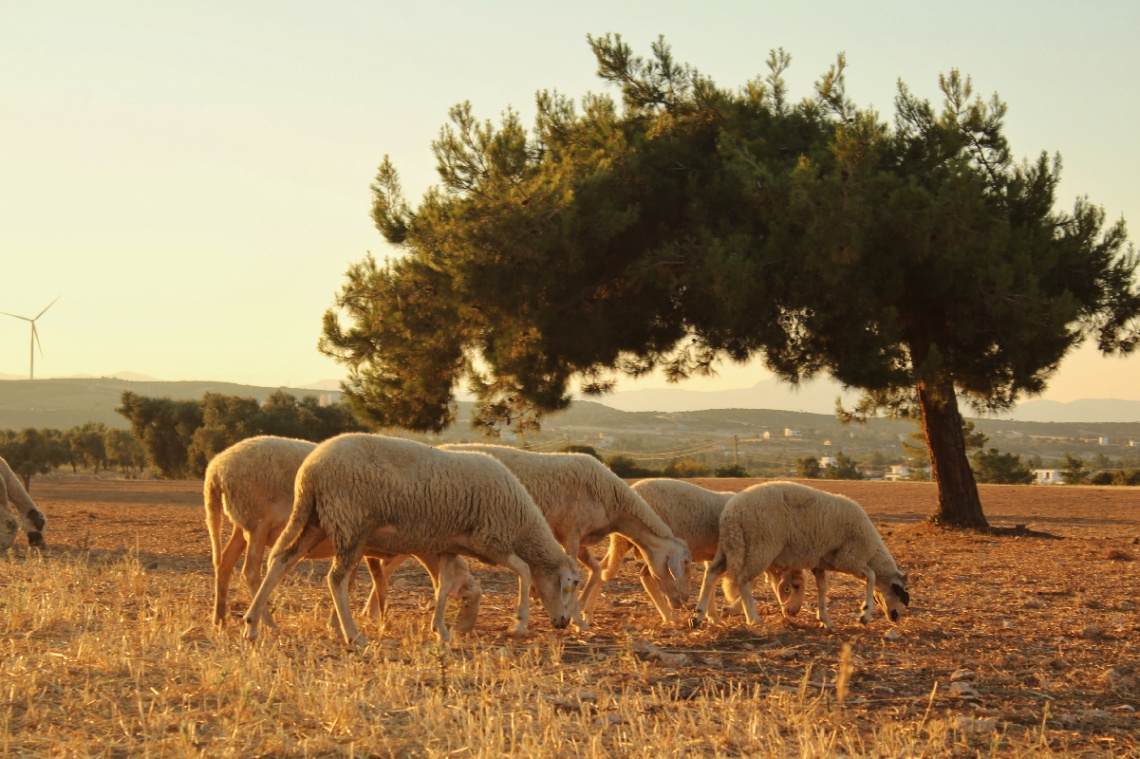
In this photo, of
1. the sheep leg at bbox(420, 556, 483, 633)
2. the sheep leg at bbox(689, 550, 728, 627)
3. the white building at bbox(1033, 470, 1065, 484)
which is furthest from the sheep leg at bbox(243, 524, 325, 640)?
the white building at bbox(1033, 470, 1065, 484)

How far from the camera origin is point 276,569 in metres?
8.06

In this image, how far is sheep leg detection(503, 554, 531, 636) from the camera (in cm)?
861

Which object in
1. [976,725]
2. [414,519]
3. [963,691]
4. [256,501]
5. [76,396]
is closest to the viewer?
[976,725]

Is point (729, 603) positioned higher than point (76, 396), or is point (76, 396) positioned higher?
point (76, 396)

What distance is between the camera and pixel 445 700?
600 centimetres

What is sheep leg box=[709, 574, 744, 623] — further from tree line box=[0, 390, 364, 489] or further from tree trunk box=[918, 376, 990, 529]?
tree line box=[0, 390, 364, 489]

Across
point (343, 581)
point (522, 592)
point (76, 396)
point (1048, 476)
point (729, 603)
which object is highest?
point (76, 396)

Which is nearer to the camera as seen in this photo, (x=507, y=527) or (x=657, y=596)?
(x=507, y=527)

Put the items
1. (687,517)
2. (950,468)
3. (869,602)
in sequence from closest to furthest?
(869,602), (687,517), (950,468)

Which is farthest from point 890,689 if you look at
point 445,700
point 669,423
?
point 669,423

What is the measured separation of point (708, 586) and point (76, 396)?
185041mm

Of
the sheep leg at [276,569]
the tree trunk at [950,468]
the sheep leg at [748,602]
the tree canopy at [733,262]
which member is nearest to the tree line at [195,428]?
the tree canopy at [733,262]

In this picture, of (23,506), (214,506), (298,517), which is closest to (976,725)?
(298,517)

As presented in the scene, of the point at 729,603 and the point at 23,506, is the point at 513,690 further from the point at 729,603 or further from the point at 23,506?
the point at 23,506
